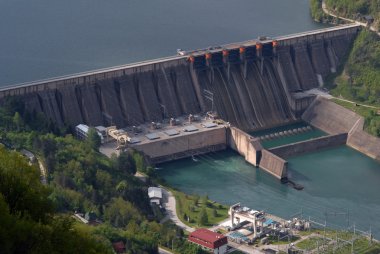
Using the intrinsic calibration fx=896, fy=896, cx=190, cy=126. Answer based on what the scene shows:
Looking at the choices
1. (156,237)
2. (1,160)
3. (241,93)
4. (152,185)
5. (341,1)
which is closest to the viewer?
(1,160)

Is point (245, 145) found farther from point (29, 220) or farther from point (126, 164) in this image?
point (29, 220)

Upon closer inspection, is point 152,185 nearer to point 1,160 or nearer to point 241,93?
point 241,93

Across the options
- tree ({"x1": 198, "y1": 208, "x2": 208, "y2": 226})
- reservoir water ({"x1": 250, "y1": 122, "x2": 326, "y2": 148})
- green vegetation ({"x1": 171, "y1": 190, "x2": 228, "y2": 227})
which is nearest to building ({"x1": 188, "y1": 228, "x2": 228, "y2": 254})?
tree ({"x1": 198, "y1": 208, "x2": 208, "y2": 226})

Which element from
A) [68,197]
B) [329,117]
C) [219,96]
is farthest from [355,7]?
[68,197]

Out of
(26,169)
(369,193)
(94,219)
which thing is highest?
(26,169)

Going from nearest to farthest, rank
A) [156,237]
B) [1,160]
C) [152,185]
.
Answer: [1,160]
[156,237]
[152,185]

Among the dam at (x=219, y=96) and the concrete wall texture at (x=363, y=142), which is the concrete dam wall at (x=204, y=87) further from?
the concrete wall texture at (x=363, y=142)

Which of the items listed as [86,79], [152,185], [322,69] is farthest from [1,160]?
[322,69]

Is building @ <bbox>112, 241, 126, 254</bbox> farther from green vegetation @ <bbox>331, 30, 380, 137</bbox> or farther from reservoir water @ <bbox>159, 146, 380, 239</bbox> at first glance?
green vegetation @ <bbox>331, 30, 380, 137</bbox>
